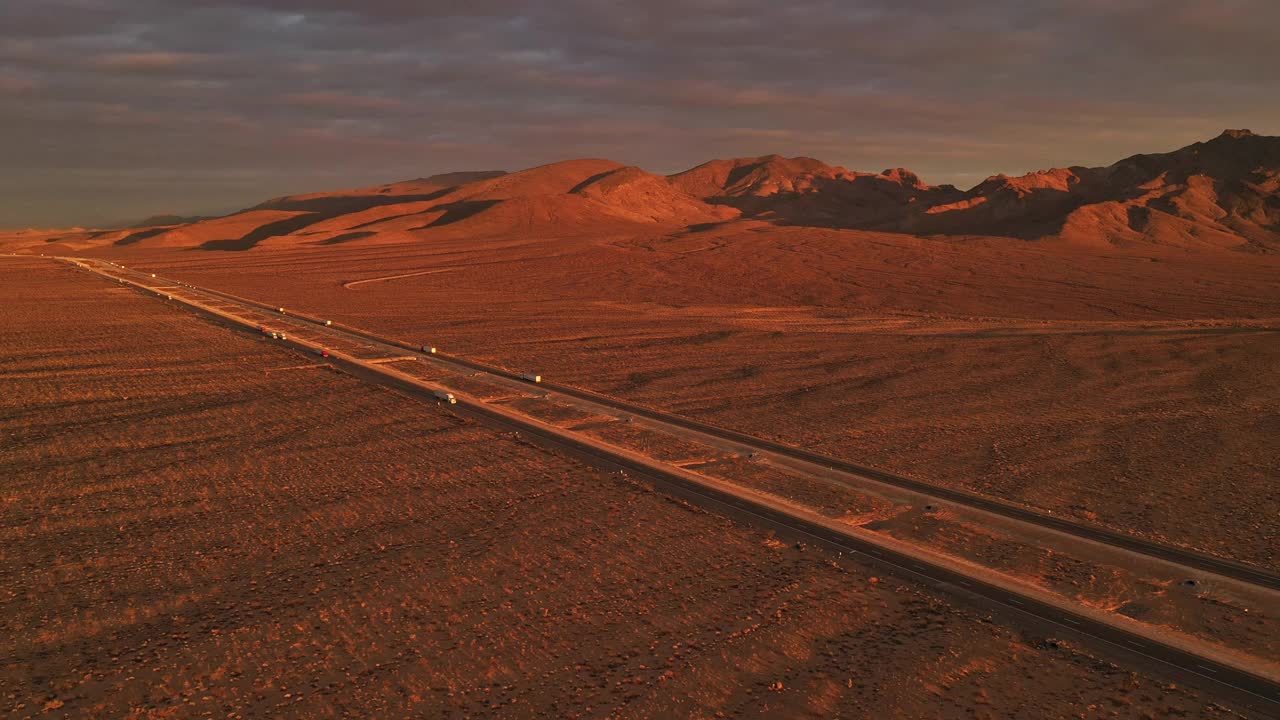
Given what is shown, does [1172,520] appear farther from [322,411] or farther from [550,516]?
[322,411]

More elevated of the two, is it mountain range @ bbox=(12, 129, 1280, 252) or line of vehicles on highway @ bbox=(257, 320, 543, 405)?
mountain range @ bbox=(12, 129, 1280, 252)

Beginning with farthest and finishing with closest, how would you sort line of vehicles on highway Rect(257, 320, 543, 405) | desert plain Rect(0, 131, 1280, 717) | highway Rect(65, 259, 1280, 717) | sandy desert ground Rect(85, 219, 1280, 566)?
line of vehicles on highway Rect(257, 320, 543, 405) < sandy desert ground Rect(85, 219, 1280, 566) < highway Rect(65, 259, 1280, 717) < desert plain Rect(0, 131, 1280, 717)

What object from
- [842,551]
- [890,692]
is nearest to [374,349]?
[842,551]

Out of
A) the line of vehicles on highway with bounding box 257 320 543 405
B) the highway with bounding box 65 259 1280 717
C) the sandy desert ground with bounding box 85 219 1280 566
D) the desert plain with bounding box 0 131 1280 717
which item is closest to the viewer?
the desert plain with bounding box 0 131 1280 717

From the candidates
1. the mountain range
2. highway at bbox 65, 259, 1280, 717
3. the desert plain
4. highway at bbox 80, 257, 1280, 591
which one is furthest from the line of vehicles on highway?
the mountain range

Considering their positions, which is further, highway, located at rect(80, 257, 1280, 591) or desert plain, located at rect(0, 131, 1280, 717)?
highway, located at rect(80, 257, 1280, 591)

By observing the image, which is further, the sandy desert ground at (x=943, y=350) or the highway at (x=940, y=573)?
the sandy desert ground at (x=943, y=350)

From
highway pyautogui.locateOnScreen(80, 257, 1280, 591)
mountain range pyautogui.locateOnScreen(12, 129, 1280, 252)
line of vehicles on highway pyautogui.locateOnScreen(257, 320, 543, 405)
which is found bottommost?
highway pyautogui.locateOnScreen(80, 257, 1280, 591)

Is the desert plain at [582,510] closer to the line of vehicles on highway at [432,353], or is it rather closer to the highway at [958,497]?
the highway at [958,497]

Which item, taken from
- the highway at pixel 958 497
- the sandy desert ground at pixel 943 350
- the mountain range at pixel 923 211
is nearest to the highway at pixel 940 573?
the highway at pixel 958 497

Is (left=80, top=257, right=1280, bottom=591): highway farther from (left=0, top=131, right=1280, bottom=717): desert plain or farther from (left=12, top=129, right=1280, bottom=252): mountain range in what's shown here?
(left=12, top=129, right=1280, bottom=252): mountain range
